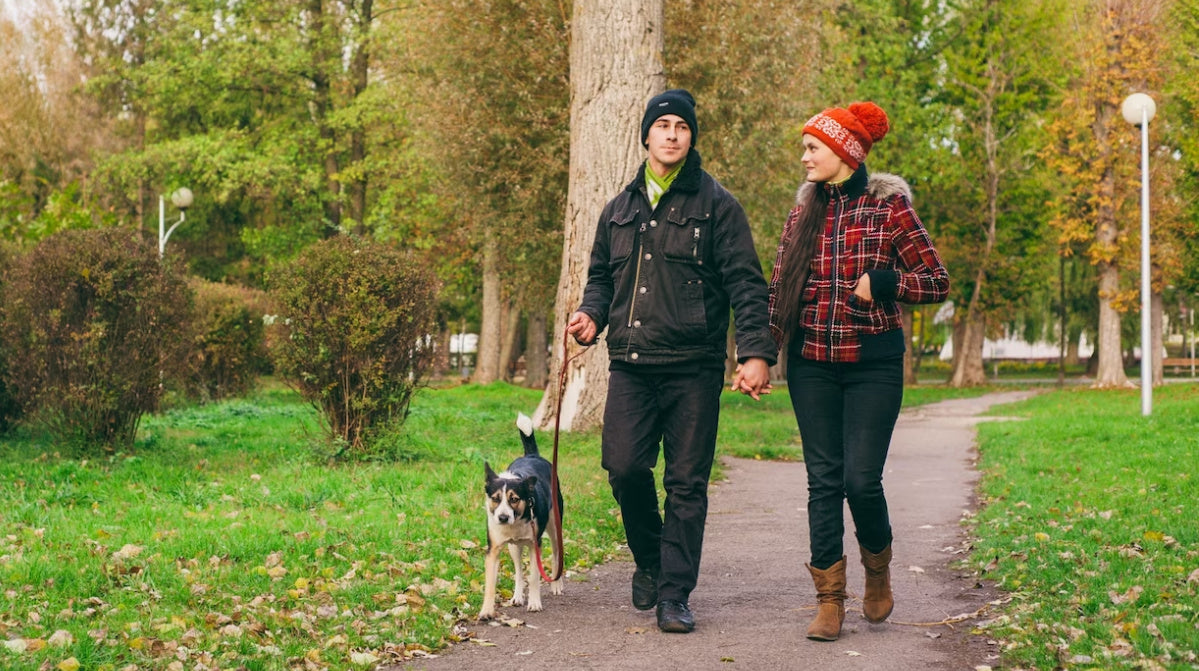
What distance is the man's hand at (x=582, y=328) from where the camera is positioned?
217 inches

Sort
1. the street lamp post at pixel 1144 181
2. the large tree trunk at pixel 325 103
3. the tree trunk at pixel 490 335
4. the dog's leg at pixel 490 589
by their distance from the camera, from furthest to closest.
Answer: the large tree trunk at pixel 325 103, the tree trunk at pixel 490 335, the street lamp post at pixel 1144 181, the dog's leg at pixel 490 589

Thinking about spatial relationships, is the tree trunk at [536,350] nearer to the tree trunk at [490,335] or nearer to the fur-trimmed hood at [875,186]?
the tree trunk at [490,335]

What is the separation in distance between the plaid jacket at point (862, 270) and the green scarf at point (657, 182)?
0.64m

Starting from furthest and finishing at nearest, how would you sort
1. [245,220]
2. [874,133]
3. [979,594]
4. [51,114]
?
[245,220] → [51,114] → [979,594] → [874,133]

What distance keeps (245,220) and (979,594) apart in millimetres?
39691

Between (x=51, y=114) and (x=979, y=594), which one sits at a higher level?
(x=51, y=114)

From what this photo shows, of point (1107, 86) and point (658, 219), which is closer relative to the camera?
point (658, 219)

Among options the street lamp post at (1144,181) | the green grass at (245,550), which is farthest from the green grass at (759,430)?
the street lamp post at (1144,181)

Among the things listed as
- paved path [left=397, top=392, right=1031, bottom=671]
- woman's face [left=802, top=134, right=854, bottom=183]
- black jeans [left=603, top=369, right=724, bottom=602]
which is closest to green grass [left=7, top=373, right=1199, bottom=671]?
paved path [left=397, top=392, right=1031, bottom=671]

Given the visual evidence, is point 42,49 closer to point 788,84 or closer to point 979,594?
point 788,84

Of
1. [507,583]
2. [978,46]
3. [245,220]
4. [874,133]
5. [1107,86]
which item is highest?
[978,46]

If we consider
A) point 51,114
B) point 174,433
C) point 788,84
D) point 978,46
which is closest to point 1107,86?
point 978,46

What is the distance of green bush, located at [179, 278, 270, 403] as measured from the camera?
67.9ft

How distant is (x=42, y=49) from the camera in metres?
37.0
